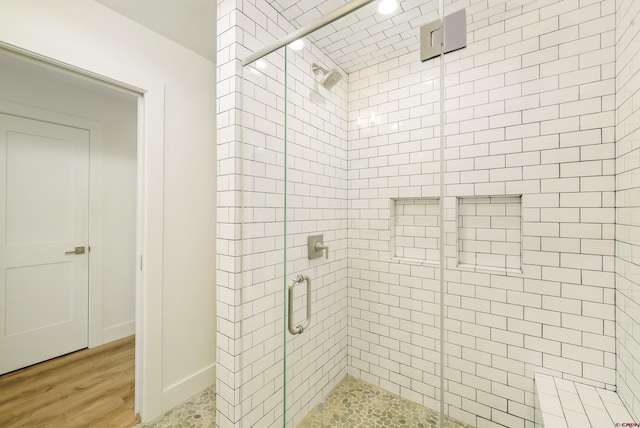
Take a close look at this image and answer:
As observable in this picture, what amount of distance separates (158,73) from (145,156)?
0.57 metres

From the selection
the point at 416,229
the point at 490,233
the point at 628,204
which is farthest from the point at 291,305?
the point at 628,204

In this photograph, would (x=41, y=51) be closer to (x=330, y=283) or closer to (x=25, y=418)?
(x=330, y=283)

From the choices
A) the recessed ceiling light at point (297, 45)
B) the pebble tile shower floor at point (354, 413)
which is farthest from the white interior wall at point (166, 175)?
the recessed ceiling light at point (297, 45)

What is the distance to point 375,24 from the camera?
1263 mm

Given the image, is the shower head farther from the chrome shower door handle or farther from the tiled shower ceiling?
the chrome shower door handle

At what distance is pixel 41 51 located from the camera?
1.24m

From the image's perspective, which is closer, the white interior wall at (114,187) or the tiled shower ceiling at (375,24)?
the tiled shower ceiling at (375,24)

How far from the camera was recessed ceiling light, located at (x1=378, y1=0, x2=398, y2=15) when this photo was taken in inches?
45.3

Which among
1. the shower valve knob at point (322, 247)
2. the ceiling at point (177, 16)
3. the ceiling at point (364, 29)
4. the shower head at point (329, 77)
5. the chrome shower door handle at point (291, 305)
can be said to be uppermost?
the ceiling at point (177, 16)

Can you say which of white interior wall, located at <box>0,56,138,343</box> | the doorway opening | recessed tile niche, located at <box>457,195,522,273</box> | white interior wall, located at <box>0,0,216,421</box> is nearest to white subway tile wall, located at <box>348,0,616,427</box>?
recessed tile niche, located at <box>457,195,522,273</box>

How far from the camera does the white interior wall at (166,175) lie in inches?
53.7

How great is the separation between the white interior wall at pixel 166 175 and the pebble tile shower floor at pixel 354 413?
0.49 ft

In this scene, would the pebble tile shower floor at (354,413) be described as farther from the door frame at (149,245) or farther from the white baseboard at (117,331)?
the white baseboard at (117,331)

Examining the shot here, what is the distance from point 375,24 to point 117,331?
3517mm
